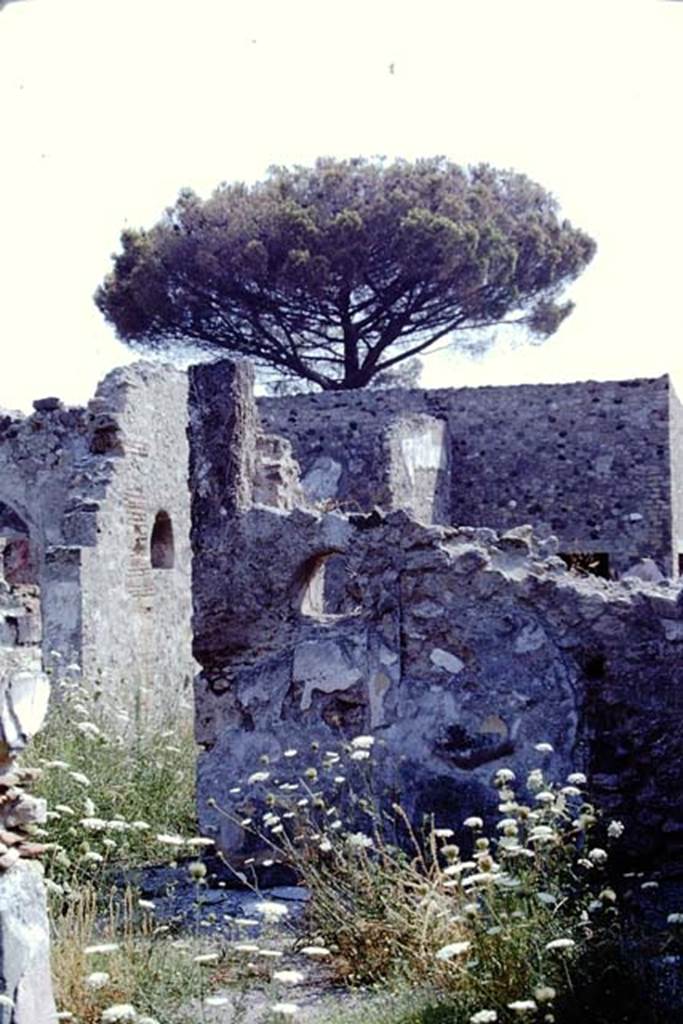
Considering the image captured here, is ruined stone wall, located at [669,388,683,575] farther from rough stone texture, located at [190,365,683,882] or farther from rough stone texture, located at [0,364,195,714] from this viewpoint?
rough stone texture, located at [190,365,683,882]

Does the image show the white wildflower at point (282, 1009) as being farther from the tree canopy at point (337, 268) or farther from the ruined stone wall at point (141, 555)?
the tree canopy at point (337, 268)

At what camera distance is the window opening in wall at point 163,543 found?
13766 millimetres

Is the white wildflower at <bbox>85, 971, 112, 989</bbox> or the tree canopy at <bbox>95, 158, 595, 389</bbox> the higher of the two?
the tree canopy at <bbox>95, 158, 595, 389</bbox>

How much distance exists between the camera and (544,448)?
1870 cm

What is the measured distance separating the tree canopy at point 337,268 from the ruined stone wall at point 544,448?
626 centimetres

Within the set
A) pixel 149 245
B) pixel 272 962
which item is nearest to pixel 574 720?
pixel 272 962

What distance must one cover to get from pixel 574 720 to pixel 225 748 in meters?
1.77

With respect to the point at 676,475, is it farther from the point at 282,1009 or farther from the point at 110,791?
the point at 282,1009

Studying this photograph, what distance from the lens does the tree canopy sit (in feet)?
80.4

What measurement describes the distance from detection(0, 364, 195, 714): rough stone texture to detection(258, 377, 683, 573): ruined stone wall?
4255 mm

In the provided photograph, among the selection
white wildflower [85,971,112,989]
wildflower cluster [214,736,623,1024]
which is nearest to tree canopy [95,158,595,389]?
wildflower cluster [214,736,623,1024]

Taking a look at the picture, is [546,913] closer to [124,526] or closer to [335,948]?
[335,948]

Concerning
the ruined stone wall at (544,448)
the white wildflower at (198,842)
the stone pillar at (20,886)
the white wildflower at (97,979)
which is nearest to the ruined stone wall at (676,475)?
the ruined stone wall at (544,448)

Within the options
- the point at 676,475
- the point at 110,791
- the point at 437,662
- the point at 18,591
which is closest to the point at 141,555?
the point at 18,591
